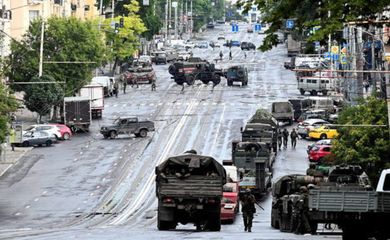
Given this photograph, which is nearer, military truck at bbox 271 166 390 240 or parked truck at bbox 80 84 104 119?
military truck at bbox 271 166 390 240

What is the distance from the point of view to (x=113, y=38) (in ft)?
471

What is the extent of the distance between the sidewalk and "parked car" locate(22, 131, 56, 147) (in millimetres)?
760

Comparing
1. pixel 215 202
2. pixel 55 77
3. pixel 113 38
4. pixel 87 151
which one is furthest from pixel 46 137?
pixel 113 38

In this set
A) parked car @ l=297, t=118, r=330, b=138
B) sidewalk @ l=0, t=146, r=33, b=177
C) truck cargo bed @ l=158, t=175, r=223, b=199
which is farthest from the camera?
parked car @ l=297, t=118, r=330, b=138

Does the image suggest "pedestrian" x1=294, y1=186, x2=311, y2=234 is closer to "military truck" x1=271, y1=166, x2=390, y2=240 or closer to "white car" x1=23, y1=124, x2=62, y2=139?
"military truck" x1=271, y1=166, x2=390, y2=240

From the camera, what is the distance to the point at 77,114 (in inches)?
3762

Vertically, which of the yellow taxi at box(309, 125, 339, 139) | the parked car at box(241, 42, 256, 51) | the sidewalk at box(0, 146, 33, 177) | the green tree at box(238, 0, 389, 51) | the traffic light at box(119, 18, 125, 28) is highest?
the green tree at box(238, 0, 389, 51)

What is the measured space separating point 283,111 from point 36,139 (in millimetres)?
18601

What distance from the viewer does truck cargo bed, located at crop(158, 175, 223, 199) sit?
43250 mm

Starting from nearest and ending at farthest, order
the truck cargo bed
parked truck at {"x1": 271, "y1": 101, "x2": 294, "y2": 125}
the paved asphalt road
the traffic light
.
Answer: the truck cargo bed, the paved asphalt road, parked truck at {"x1": 271, "y1": 101, "x2": 294, "y2": 125}, the traffic light

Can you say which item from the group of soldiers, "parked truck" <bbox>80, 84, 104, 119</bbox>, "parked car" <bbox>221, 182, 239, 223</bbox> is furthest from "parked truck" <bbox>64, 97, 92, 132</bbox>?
"parked car" <bbox>221, 182, 239, 223</bbox>

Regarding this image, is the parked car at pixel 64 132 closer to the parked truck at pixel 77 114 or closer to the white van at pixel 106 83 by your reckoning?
the parked truck at pixel 77 114

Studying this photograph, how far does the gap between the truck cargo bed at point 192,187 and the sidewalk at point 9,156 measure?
34.5m

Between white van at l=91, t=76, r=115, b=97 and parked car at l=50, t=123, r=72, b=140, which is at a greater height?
white van at l=91, t=76, r=115, b=97
